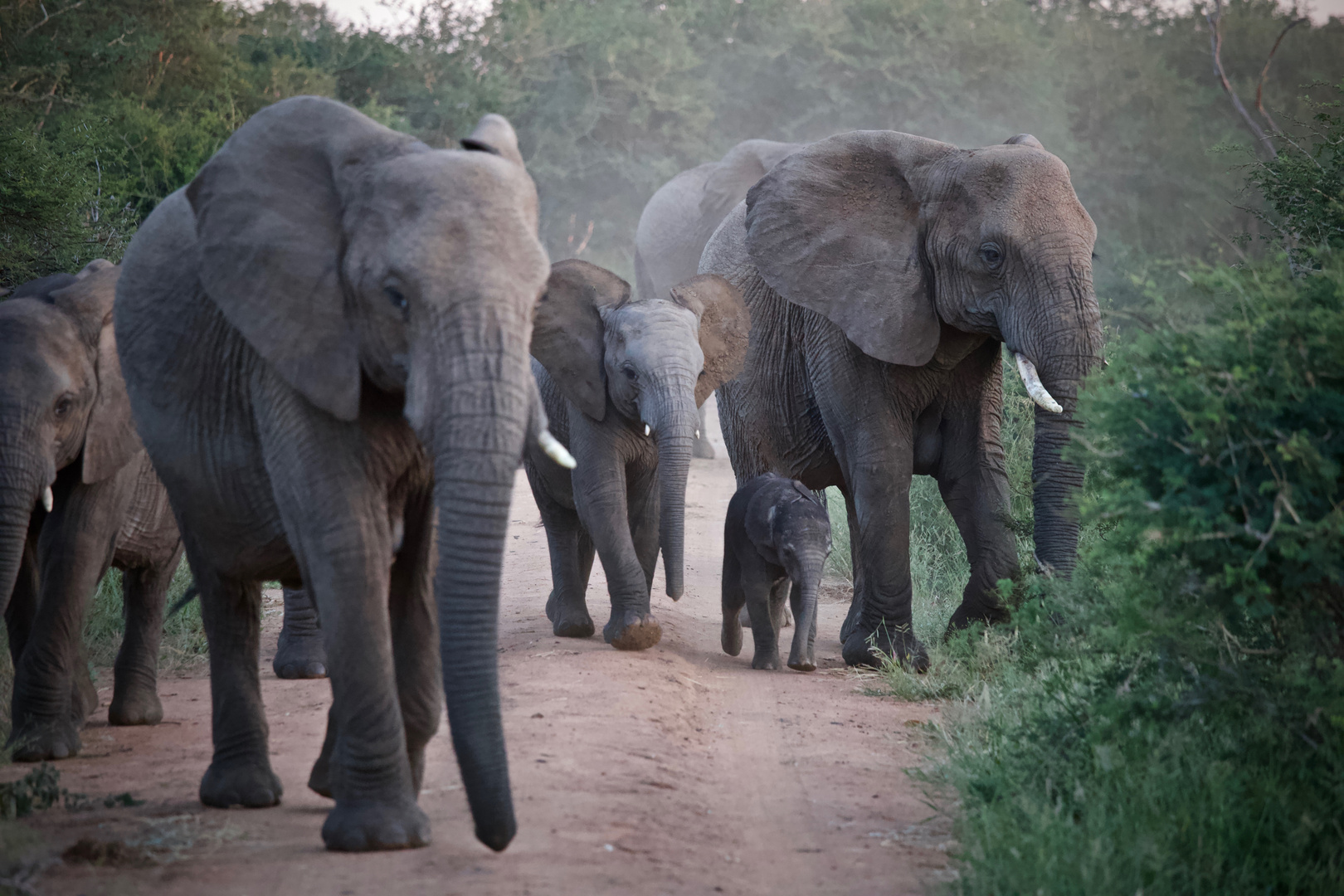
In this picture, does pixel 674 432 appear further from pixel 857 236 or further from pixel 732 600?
pixel 857 236

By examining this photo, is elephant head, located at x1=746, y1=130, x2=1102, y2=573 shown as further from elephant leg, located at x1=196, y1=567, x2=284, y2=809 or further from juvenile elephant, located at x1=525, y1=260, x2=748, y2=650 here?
elephant leg, located at x1=196, y1=567, x2=284, y2=809

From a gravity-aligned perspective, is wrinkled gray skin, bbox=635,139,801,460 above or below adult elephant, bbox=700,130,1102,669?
above

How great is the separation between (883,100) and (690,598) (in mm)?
18715

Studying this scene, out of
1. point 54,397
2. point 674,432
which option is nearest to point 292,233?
point 54,397

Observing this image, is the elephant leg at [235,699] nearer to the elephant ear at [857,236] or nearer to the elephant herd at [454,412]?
the elephant herd at [454,412]

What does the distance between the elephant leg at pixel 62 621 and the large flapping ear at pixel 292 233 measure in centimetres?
186

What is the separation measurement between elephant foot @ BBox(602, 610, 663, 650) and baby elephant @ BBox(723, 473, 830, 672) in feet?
1.73

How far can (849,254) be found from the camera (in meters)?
7.39

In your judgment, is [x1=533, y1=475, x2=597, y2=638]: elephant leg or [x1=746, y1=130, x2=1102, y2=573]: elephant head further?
[x1=533, y1=475, x2=597, y2=638]: elephant leg

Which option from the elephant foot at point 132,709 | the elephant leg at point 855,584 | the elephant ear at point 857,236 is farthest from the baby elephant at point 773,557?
the elephant foot at point 132,709

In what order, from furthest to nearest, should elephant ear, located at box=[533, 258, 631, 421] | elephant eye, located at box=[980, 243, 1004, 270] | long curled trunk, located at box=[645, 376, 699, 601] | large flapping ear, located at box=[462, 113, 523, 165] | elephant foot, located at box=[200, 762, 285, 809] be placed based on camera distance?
elephant ear, located at box=[533, 258, 631, 421]
long curled trunk, located at box=[645, 376, 699, 601]
elephant eye, located at box=[980, 243, 1004, 270]
elephant foot, located at box=[200, 762, 285, 809]
large flapping ear, located at box=[462, 113, 523, 165]

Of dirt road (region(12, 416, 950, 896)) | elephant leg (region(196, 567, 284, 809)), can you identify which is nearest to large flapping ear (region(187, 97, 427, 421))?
elephant leg (region(196, 567, 284, 809))

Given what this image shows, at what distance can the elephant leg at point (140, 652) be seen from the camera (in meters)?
6.05

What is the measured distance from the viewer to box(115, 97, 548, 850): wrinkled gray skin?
3.61 metres
